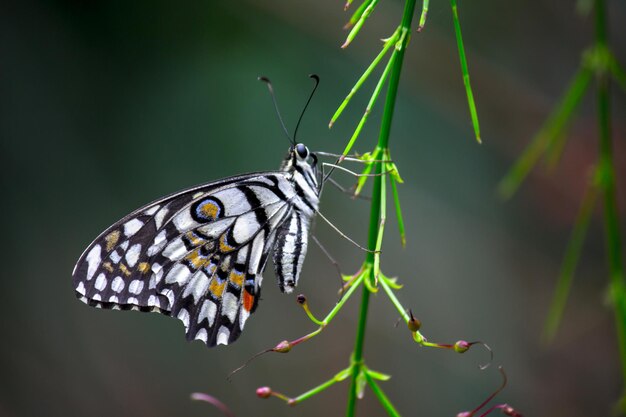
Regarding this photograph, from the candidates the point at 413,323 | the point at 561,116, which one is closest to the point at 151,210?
the point at 413,323

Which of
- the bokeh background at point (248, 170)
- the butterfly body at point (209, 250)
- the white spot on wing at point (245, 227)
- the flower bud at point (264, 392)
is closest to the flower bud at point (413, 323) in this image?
the flower bud at point (264, 392)

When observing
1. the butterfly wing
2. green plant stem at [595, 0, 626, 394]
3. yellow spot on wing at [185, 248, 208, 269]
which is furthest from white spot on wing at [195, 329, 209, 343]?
green plant stem at [595, 0, 626, 394]

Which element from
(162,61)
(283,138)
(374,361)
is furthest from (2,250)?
(374,361)

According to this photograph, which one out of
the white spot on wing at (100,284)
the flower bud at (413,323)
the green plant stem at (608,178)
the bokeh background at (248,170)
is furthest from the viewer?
the bokeh background at (248,170)

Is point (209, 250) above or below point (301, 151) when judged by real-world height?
below

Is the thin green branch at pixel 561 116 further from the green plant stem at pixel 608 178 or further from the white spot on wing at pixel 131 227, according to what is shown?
the white spot on wing at pixel 131 227

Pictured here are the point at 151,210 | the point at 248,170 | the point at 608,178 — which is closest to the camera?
the point at 608,178

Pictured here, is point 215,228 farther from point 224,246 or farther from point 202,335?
point 202,335
